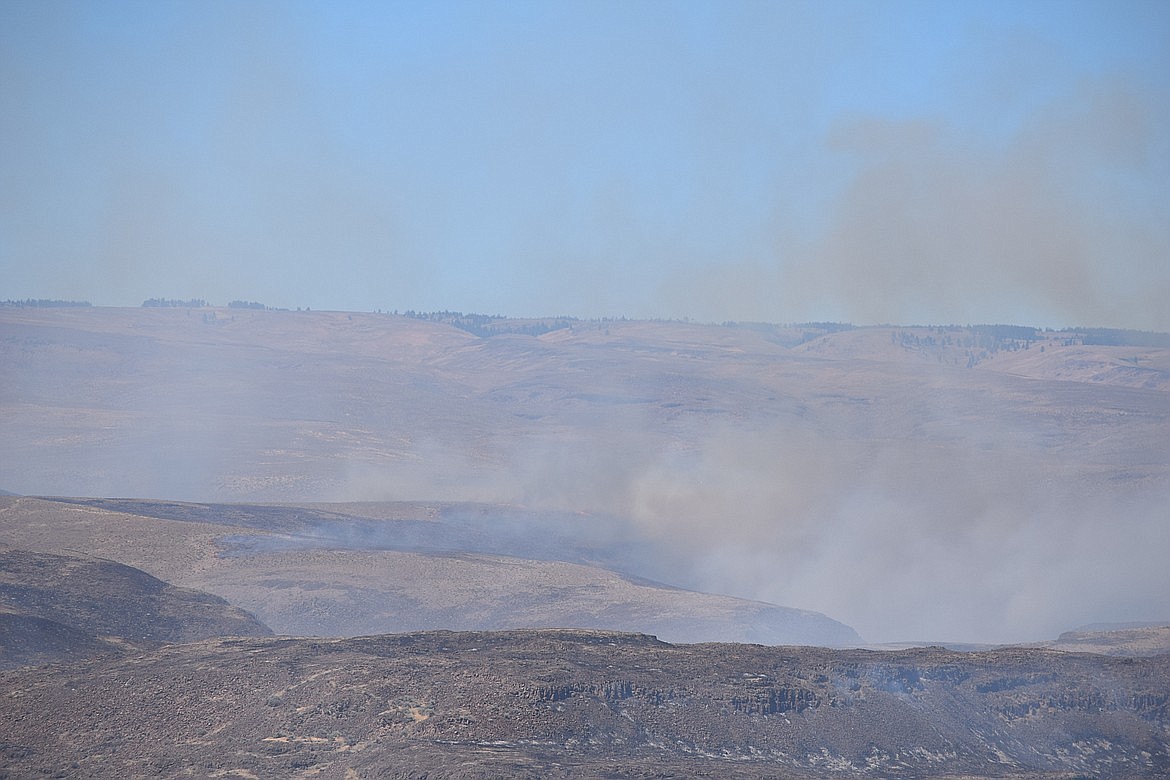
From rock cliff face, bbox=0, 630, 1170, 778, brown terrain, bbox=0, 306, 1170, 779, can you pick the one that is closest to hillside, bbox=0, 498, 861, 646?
brown terrain, bbox=0, 306, 1170, 779

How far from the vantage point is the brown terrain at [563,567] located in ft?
87.8

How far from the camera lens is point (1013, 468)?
4631 inches

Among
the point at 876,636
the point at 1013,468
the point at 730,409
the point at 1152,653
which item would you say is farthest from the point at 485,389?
the point at 1152,653

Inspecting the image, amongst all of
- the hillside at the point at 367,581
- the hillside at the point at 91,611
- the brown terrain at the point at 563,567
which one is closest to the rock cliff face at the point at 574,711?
the brown terrain at the point at 563,567

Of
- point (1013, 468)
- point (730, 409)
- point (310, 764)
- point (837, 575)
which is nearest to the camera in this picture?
point (310, 764)

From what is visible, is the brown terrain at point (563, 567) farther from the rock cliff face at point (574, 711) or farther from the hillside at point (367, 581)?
the hillside at point (367, 581)

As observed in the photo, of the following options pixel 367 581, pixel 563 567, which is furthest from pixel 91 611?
pixel 563 567

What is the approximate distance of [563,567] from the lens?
61.7 metres

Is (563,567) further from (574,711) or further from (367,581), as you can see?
(574,711)

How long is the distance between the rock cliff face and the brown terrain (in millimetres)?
95

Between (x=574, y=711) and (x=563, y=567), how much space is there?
34.8m

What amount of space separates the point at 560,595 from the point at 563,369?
13598cm

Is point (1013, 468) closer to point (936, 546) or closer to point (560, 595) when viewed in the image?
point (936, 546)

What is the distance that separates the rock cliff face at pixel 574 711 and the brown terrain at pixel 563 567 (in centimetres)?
10
